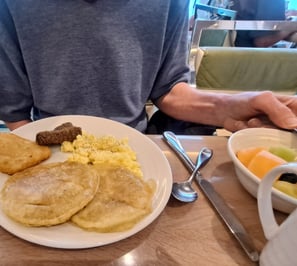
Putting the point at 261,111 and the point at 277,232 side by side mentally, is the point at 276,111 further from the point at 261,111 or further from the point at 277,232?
the point at 277,232

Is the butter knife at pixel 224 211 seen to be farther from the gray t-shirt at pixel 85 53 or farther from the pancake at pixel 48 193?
the gray t-shirt at pixel 85 53

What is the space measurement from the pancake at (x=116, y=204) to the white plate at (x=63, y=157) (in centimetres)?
1

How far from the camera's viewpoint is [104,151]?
631 millimetres

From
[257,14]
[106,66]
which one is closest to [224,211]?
[106,66]

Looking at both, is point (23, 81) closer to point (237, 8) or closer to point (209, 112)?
point (209, 112)

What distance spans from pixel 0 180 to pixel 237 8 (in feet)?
7.20

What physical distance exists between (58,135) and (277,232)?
472mm

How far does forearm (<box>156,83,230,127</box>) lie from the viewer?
92 centimetres

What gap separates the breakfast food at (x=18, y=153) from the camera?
55cm

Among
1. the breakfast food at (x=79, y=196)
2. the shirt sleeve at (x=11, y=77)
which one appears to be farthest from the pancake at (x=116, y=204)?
the shirt sleeve at (x=11, y=77)

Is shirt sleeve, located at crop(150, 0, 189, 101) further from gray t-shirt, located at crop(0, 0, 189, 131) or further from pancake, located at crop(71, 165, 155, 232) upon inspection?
pancake, located at crop(71, 165, 155, 232)

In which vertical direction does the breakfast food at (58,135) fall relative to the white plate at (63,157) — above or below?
above

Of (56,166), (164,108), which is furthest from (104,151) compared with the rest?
(164,108)

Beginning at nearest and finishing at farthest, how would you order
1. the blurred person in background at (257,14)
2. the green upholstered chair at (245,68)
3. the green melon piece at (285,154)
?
the green melon piece at (285,154)
the green upholstered chair at (245,68)
the blurred person in background at (257,14)
